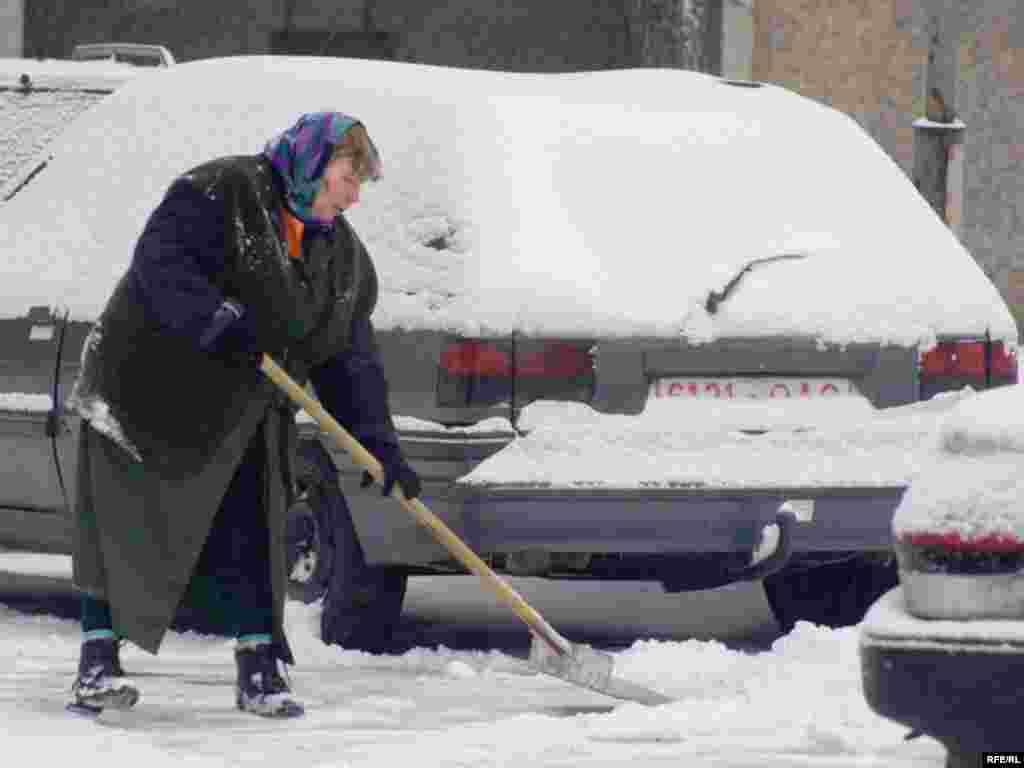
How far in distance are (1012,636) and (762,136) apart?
432 centimetres

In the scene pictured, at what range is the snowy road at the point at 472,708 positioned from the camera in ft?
26.2

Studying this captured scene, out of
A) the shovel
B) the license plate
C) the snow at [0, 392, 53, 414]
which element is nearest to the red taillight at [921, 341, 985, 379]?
the license plate

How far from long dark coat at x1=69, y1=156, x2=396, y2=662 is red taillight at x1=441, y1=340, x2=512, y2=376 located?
2.14 feet

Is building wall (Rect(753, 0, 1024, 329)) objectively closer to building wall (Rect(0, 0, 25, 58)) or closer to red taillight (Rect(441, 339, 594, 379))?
building wall (Rect(0, 0, 25, 58))

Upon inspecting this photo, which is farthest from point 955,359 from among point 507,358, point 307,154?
point 307,154

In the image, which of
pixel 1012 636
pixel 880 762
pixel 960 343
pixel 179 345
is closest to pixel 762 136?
pixel 960 343

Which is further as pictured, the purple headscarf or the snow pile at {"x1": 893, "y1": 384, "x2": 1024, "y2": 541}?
the purple headscarf

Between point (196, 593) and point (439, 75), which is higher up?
point (439, 75)

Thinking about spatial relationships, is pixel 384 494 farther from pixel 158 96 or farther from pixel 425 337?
pixel 158 96

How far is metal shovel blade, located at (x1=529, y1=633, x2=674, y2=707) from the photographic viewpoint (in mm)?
8836

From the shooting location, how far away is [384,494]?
888cm

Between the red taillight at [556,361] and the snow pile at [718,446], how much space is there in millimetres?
85

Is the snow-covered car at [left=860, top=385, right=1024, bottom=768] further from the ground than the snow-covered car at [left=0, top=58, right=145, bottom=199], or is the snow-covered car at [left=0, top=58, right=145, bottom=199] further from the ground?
the snow-covered car at [left=0, top=58, right=145, bottom=199]

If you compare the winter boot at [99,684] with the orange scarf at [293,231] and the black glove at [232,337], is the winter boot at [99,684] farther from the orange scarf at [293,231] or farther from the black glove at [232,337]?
the orange scarf at [293,231]
